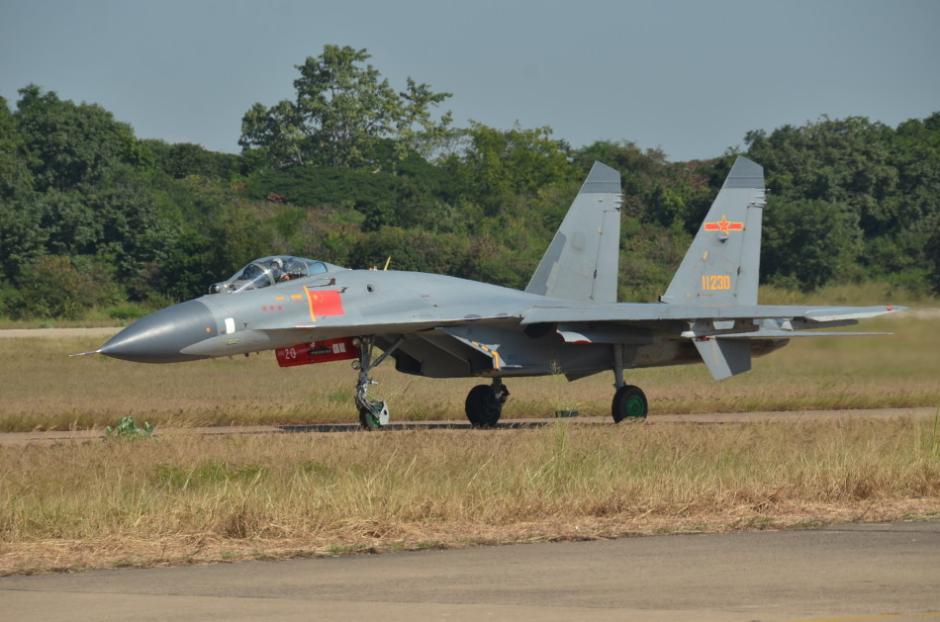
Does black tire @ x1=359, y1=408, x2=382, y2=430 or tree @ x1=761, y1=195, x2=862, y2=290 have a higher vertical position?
tree @ x1=761, y1=195, x2=862, y2=290

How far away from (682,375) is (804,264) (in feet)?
44.7

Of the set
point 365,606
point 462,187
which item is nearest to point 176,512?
point 365,606

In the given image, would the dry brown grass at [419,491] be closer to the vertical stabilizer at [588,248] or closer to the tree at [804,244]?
the vertical stabilizer at [588,248]

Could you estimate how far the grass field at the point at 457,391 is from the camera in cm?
2031

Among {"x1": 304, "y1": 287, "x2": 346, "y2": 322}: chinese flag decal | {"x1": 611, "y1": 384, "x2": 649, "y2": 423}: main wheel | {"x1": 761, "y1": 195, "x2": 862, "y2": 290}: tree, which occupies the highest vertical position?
{"x1": 761, "y1": 195, "x2": 862, "y2": 290}: tree

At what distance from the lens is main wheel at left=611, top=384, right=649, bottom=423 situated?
18781mm

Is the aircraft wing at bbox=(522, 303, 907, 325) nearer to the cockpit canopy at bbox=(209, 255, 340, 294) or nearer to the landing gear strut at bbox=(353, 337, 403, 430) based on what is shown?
the landing gear strut at bbox=(353, 337, 403, 430)

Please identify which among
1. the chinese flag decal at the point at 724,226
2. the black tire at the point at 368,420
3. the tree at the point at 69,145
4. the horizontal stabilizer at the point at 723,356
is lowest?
the black tire at the point at 368,420

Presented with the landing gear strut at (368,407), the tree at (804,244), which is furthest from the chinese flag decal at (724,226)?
the tree at (804,244)

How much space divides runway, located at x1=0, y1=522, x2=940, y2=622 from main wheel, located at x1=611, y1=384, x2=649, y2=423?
917cm

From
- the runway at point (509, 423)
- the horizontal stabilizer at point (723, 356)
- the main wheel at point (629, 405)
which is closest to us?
the runway at point (509, 423)

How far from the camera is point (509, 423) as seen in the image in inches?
784

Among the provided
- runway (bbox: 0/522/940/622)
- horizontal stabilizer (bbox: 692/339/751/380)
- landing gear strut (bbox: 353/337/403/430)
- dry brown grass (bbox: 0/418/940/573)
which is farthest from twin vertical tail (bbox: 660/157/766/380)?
runway (bbox: 0/522/940/622)

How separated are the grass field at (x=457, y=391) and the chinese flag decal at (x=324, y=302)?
2828mm
